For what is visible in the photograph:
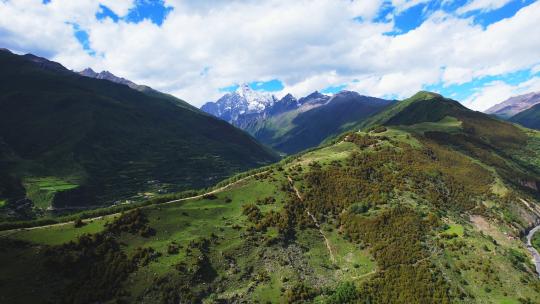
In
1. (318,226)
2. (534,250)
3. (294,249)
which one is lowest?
(534,250)

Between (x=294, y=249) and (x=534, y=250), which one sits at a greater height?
(x=294, y=249)

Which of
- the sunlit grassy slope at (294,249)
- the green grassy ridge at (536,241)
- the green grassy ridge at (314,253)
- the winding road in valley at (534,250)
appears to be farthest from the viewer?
the green grassy ridge at (536,241)

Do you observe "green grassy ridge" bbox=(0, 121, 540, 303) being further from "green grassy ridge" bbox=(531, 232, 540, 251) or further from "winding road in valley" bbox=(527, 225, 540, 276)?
"green grassy ridge" bbox=(531, 232, 540, 251)

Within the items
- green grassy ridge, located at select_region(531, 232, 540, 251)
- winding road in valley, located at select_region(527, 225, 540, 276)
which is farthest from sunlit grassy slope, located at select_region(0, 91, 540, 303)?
green grassy ridge, located at select_region(531, 232, 540, 251)

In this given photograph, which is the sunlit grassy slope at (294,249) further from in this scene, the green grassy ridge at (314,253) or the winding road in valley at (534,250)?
the winding road in valley at (534,250)

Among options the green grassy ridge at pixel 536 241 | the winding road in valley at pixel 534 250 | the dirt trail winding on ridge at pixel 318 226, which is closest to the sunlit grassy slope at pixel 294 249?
the dirt trail winding on ridge at pixel 318 226

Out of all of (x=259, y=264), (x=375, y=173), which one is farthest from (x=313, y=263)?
(x=375, y=173)

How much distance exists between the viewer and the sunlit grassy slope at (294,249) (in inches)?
3098

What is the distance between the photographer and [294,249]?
9881cm

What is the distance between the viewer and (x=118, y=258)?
82438 mm

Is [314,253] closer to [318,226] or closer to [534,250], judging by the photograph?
[318,226]

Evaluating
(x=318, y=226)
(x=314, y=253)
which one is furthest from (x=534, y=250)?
(x=314, y=253)

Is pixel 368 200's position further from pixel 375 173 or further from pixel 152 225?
pixel 152 225

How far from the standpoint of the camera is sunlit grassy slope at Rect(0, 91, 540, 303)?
258ft
